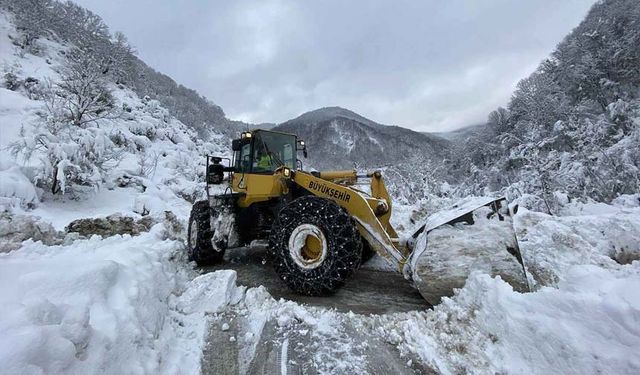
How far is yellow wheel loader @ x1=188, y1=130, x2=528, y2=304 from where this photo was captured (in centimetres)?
360

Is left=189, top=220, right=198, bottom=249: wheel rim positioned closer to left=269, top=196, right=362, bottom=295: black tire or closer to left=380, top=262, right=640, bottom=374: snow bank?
left=269, top=196, right=362, bottom=295: black tire

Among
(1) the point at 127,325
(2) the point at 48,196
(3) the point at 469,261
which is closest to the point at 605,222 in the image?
(3) the point at 469,261

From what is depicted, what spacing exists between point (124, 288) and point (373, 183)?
4109 millimetres

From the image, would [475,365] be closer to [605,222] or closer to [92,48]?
[605,222]

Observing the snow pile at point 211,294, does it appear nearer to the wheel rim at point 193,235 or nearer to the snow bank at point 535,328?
the snow bank at point 535,328

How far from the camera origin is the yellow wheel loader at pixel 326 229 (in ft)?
11.8

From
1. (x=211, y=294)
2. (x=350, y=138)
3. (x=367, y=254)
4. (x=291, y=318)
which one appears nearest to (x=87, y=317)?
(x=211, y=294)

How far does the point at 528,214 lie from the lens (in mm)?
5352

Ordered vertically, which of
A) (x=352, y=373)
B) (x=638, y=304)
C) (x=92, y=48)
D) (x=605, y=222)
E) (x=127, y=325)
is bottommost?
(x=352, y=373)

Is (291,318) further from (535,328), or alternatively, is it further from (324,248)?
(535,328)

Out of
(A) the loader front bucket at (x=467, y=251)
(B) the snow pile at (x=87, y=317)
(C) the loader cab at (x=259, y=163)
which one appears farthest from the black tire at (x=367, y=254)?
(B) the snow pile at (x=87, y=317)

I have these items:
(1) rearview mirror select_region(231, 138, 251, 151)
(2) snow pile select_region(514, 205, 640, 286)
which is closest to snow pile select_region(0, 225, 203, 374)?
(1) rearview mirror select_region(231, 138, 251, 151)

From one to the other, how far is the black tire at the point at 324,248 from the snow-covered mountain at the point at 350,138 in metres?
60.3

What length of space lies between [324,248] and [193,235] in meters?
3.64
